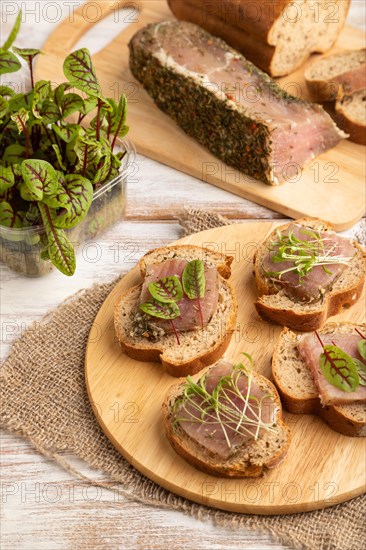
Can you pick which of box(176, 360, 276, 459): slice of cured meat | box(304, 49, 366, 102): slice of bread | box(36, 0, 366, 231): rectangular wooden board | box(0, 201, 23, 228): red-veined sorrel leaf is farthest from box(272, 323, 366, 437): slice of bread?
box(304, 49, 366, 102): slice of bread

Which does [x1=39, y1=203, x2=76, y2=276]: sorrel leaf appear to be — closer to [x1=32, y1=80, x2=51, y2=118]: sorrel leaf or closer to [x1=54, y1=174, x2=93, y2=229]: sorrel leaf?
[x1=54, y1=174, x2=93, y2=229]: sorrel leaf

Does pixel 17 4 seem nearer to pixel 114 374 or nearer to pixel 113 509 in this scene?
pixel 114 374

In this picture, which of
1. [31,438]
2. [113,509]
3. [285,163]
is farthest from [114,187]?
[113,509]

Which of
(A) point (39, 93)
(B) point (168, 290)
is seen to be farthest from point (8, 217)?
(B) point (168, 290)

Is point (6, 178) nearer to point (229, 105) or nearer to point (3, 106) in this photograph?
point (3, 106)

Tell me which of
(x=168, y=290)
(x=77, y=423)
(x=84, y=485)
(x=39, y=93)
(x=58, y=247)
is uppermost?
(x=39, y=93)

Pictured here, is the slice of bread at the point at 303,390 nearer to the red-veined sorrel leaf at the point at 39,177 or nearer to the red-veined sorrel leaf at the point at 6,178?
the red-veined sorrel leaf at the point at 39,177
